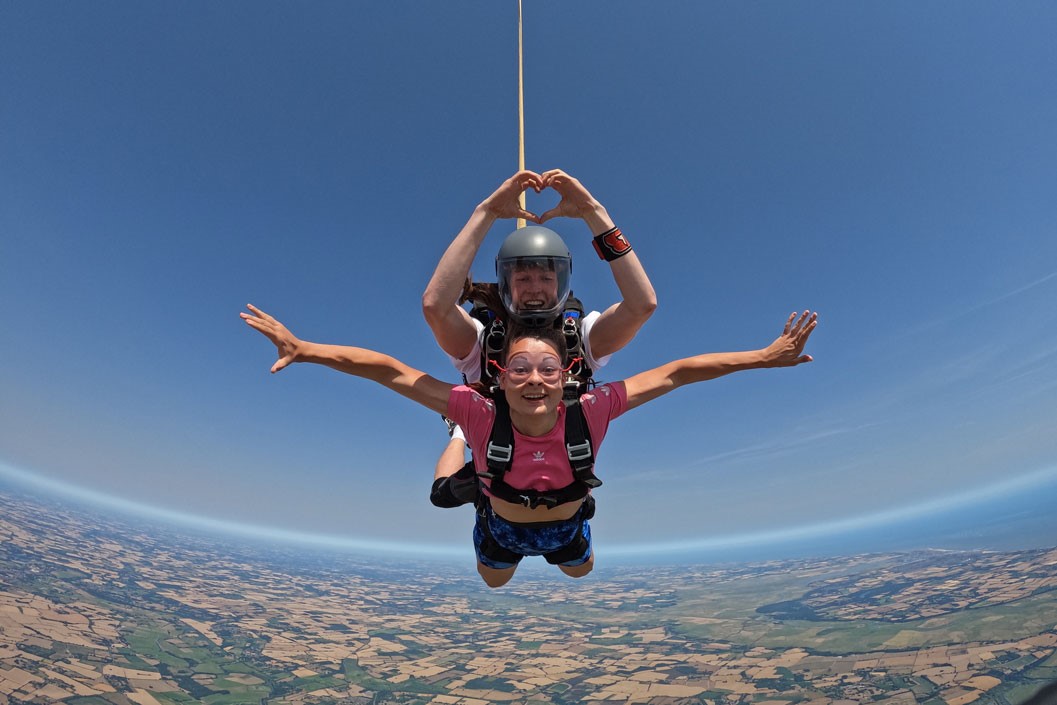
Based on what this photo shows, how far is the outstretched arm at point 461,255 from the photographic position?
2889 millimetres

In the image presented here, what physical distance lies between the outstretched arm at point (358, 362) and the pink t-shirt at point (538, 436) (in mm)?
136

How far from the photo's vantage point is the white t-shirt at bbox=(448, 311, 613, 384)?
3469mm

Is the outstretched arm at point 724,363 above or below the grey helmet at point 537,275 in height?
below

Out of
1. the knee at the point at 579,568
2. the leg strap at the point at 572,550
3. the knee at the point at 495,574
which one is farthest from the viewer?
the knee at the point at 579,568

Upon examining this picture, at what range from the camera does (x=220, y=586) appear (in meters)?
91.1

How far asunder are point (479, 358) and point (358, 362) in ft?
3.31

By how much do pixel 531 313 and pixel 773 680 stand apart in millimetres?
65817

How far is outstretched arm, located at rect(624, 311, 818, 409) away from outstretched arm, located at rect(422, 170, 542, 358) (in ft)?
4.03

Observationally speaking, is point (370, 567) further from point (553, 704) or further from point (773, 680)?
point (773, 680)

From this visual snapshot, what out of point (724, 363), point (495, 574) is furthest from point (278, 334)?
point (495, 574)

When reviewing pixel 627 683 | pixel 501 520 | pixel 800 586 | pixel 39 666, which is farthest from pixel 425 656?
pixel 800 586

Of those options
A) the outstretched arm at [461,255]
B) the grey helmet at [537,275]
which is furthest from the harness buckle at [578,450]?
the outstretched arm at [461,255]

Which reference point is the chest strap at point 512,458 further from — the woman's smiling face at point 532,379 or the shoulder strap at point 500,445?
the woman's smiling face at point 532,379

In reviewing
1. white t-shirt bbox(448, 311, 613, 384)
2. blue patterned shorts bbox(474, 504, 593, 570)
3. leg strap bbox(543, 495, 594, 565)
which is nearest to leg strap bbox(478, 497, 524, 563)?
blue patterned shorts bbox(474, 504, 593, 570)
